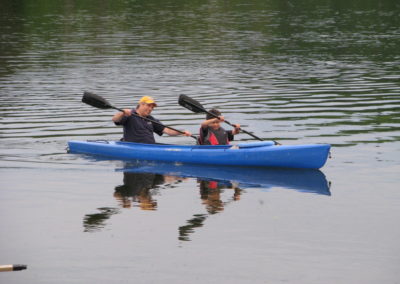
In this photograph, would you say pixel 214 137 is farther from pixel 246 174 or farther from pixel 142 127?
pixel 142 127

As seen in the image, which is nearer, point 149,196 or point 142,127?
point 149,196

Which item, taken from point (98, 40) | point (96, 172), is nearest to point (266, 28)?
point (98, 40)

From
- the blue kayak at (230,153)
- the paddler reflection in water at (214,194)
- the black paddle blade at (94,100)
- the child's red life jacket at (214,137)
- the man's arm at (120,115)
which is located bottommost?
the paddler reflection in water at (214,194)

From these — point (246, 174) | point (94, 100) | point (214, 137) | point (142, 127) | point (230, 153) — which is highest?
point (94, 100)

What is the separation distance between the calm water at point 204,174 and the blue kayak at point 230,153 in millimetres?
264

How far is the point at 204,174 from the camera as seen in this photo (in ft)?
64.7

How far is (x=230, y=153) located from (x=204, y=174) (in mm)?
829

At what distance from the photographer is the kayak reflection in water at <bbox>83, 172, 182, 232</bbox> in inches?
613

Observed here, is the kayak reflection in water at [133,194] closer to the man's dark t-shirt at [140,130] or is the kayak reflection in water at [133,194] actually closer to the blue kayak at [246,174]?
the blue kayak at [246,174]

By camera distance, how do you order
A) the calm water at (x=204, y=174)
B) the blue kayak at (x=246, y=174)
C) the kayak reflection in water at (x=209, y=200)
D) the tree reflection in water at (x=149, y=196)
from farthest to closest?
the blue kayak at (x=246, y=174) < the tree reflection in water at (x=149, y=196) < the kayak reflection in water at (x=209, y=200) < the calm water at (x=204, y=174)

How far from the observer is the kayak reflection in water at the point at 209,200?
15.0 metres

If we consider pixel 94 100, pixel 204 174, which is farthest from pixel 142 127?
pixel 204 174

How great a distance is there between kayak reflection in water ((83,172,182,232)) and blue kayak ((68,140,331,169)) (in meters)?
1.07

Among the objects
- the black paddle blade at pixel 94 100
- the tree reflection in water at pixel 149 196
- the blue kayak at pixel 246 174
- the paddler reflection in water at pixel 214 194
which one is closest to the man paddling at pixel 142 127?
the blue kayak at pixel 246 174
